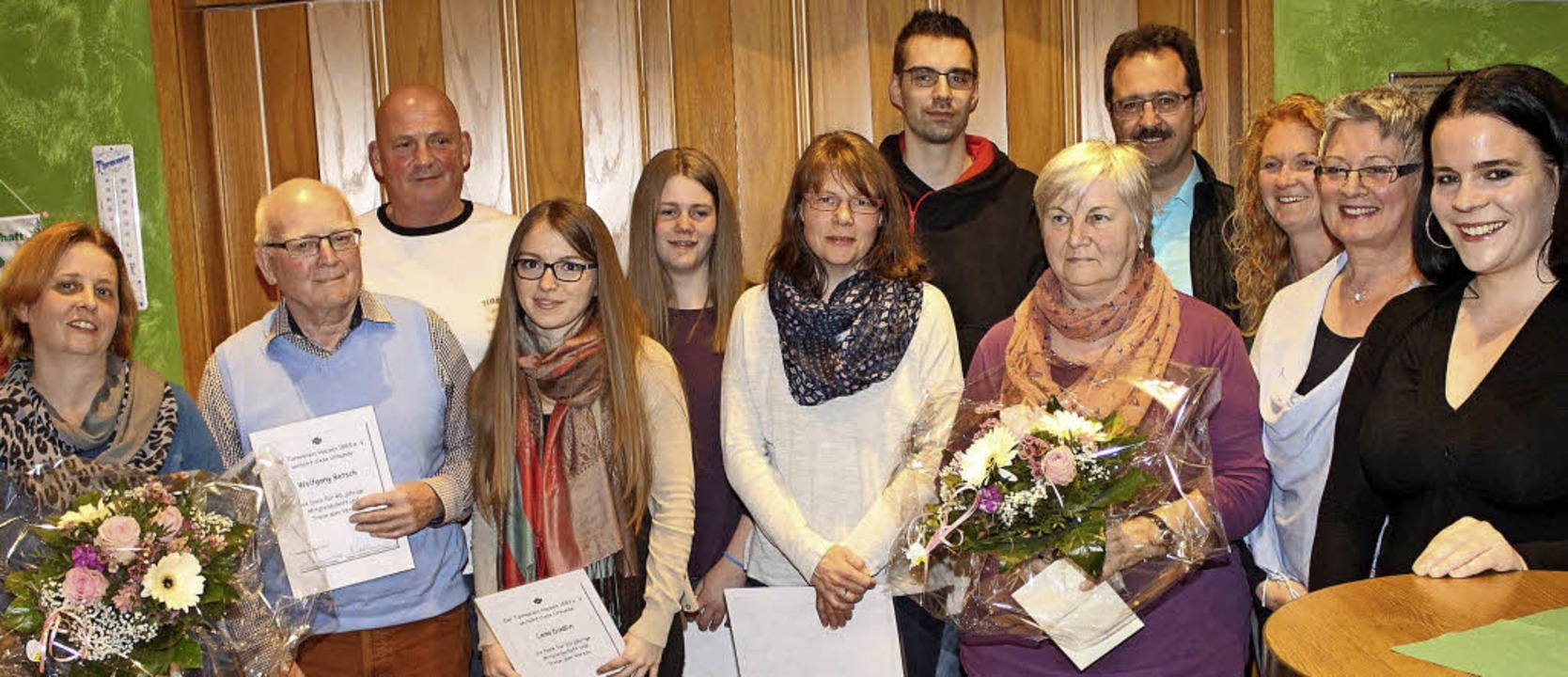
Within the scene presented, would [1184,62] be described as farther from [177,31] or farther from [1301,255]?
[177,31]

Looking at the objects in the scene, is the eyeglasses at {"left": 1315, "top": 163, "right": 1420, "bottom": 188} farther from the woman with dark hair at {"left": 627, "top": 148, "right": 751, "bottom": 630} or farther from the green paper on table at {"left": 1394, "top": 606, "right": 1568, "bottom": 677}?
the woman with dark hair at {"left": 627, "top": 148, "right": 751, "bottom": 630}

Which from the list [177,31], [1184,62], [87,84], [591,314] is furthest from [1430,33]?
[87,84]

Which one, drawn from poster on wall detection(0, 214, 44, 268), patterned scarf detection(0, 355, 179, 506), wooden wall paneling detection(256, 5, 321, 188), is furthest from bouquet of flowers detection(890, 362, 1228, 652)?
poster on wall detection(0, 214, 44, 268)

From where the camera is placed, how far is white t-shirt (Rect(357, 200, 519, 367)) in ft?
10.7

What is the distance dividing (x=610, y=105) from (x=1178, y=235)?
1.77 metres

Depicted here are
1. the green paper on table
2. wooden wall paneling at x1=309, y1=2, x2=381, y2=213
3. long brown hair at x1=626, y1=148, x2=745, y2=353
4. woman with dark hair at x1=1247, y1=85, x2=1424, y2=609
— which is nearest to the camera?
the green paper on table

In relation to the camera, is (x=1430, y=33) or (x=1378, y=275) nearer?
(x=1378, y=275)

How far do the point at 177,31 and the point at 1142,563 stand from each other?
3346mm

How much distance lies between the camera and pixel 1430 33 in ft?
11.6

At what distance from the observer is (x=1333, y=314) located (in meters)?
2.59

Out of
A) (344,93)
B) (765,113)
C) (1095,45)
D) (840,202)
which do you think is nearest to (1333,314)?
(840,202)

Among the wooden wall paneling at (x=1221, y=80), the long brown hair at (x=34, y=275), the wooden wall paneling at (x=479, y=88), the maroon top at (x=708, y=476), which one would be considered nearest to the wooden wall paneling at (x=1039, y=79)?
the wooden wall paneling at (x=1221, y=80)

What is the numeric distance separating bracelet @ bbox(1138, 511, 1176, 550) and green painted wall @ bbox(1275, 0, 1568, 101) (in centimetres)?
202

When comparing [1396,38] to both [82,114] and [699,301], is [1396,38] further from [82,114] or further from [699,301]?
[82,114]
